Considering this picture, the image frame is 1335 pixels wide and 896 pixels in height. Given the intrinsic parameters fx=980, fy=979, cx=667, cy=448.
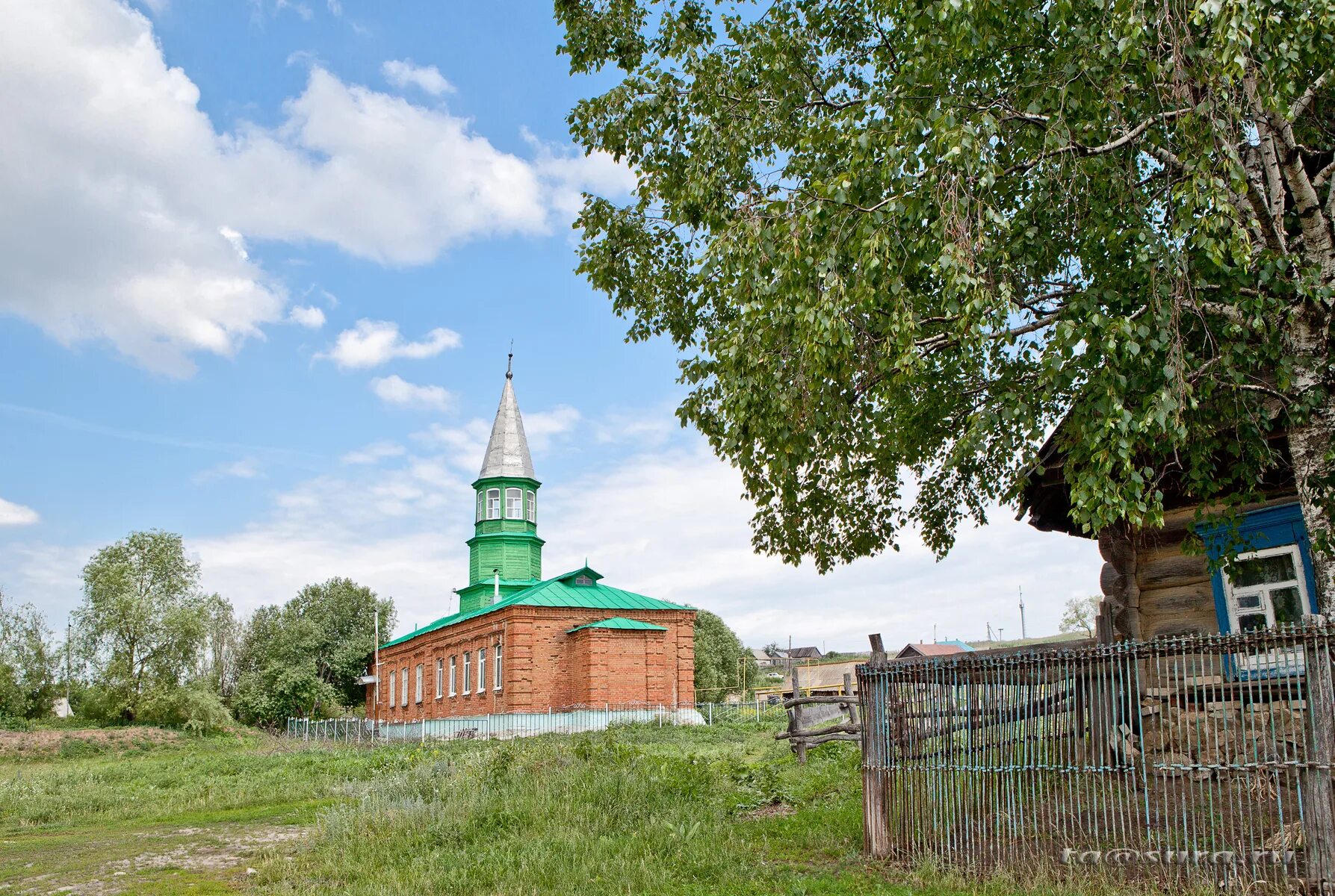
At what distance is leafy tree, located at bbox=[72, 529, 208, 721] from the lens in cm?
4956

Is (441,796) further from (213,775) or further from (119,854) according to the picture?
(213,775)

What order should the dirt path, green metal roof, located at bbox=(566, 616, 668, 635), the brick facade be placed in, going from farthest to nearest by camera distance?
green metal roof, located at bbox=(566, 616, 668, 635) < the brick facade < the dirt path

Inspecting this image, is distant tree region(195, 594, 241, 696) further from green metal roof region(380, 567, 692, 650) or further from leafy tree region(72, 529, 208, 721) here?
green metal roof region(380, 567, 692, 650)

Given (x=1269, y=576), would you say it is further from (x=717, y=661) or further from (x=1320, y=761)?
(x=717, y=661)

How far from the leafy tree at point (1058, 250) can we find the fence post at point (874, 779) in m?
2.35

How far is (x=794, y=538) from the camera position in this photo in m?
13.2

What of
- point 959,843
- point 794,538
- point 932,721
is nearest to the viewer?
point 959,843

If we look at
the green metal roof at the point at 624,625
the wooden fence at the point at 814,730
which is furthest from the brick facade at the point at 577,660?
the wooden fence at the point at 814,730

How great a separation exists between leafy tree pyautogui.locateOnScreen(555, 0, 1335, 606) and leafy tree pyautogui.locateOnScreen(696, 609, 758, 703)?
178 ft

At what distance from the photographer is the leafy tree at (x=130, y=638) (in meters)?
49.6

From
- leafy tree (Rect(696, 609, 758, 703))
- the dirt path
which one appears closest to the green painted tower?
leafy tree (Rect(696, 609, 758, 703))

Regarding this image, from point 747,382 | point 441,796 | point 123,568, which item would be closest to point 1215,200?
point 747,382

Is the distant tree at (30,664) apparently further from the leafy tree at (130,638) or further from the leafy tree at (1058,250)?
the leafy tree at (1058,250)

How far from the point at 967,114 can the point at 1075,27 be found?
132 cm
